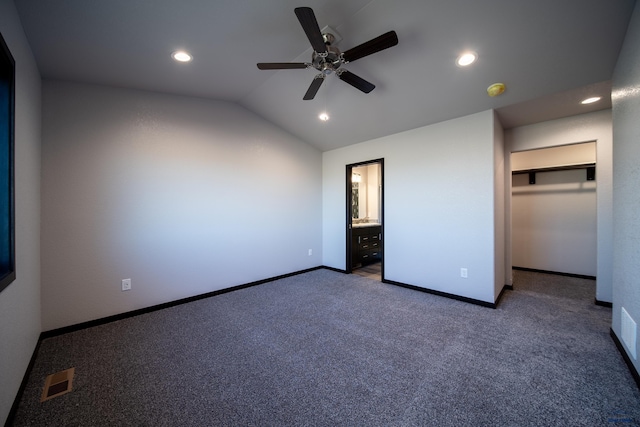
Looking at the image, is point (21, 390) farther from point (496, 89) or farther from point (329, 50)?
point (496, 89)

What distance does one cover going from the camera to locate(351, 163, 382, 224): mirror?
242 inches

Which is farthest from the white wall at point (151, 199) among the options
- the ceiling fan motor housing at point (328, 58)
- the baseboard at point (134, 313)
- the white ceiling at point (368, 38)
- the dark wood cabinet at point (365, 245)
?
the ceiling fan motor housing at point (328, 58)

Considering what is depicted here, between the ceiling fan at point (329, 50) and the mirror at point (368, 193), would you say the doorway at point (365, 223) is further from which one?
the ceiling fan at point (329, 50)

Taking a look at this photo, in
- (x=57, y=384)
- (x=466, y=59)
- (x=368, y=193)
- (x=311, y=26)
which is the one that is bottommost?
(x=57, y=384)

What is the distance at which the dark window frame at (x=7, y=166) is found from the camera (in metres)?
1.56

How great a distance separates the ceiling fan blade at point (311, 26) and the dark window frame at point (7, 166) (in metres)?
1.91

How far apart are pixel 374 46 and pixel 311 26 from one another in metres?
0.52

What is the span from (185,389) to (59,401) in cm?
78

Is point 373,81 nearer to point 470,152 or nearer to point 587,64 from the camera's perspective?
point 470,152

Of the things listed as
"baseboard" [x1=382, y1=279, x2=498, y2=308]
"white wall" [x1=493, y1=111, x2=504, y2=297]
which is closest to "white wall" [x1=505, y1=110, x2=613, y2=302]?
"white wall" [x1=493, y1=111, x2=504, y2=297]

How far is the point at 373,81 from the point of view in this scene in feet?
9.01

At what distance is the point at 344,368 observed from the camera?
1.85 m

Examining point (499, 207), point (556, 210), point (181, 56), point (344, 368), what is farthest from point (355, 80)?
point (556, 210)

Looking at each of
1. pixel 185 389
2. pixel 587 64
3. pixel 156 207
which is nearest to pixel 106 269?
pixel 156 207
